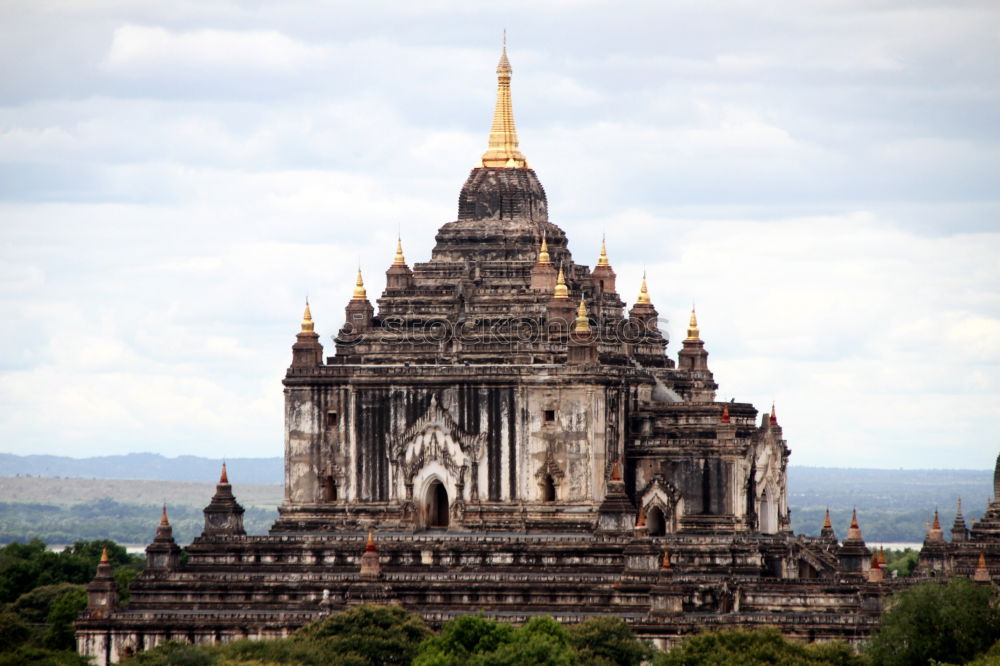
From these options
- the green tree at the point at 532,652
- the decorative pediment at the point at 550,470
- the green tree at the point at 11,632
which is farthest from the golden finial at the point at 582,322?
the green tree at the point at 11,632

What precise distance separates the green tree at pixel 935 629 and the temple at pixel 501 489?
5.38m

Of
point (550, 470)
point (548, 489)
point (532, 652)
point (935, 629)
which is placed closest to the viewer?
point (532, 652)

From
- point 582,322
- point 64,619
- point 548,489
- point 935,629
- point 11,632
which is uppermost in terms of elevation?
point 582,322

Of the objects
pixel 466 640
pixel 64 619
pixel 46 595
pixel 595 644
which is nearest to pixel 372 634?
pixel 466 640

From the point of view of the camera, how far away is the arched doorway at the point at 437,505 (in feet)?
292

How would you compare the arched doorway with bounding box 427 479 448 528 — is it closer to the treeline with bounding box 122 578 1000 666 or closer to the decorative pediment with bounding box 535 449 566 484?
the decorative pediment with bounding box 535 449 566 484

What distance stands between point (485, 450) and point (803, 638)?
11566mm

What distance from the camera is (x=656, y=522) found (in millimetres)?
89375

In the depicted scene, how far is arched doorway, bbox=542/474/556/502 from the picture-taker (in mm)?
87438

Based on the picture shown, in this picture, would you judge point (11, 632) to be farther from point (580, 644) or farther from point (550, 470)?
point (580, 644)

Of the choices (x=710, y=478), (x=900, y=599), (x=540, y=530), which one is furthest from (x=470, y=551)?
(x=900, y=599)

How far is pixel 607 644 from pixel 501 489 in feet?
33.8

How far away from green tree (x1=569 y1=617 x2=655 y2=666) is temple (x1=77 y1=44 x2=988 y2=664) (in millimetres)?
2699

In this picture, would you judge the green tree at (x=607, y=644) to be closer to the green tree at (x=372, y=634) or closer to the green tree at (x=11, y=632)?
the green tree at (x=372, y=634)
